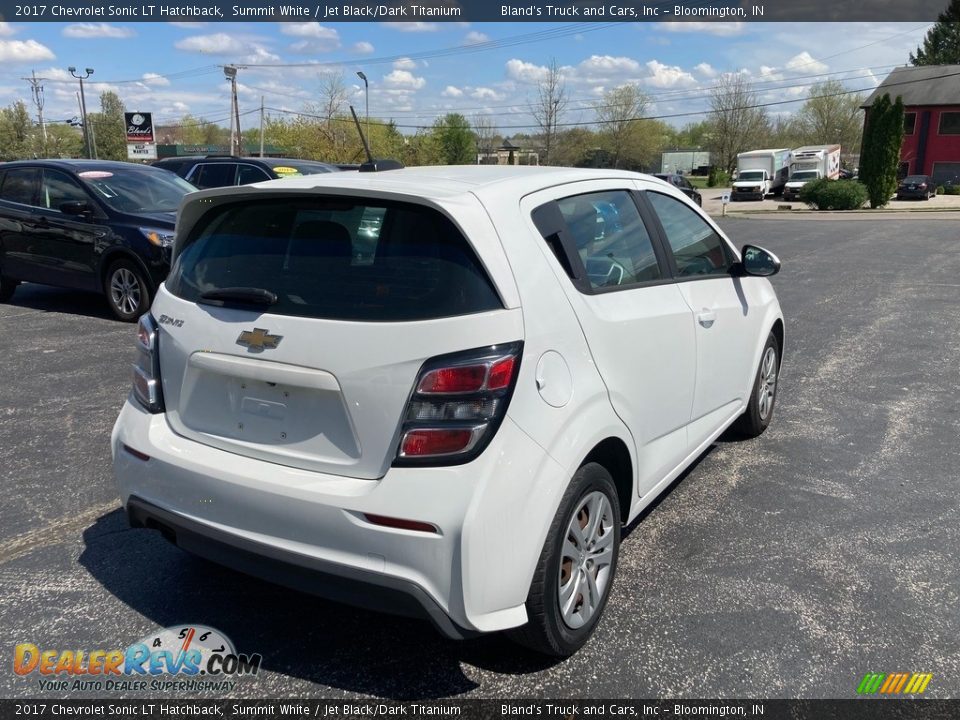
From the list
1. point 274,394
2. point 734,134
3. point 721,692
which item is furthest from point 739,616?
point 734,134

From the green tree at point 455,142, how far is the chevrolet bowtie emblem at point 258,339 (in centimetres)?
7076

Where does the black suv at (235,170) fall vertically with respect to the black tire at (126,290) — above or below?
above

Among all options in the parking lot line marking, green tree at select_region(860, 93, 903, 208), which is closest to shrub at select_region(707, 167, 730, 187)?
green tree at select_region(860, 93, 903, 208)

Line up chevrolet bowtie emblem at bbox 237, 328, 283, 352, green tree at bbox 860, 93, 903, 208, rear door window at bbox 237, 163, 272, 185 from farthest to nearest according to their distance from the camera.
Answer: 1. green tree at bbox 860, 93, 903, 208
2. rear door window at bbox 237, 163, 272, 185
3. chevrolet bowtie emblem at bbox 237, 328, 283, 352

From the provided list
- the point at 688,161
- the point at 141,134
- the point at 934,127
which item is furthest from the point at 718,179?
the point at 141,134

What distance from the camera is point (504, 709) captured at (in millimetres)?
2480

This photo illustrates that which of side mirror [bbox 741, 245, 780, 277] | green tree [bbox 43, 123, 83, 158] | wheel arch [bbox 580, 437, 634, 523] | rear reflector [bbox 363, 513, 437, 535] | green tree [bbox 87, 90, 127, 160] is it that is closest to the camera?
rear reflector [bbox 363, 513, 437, 535]

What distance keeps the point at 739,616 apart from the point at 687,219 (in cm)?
204

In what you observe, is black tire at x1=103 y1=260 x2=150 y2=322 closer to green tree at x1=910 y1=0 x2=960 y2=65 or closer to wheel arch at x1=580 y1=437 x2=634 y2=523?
wheel arch at x1=580 y1=437 x2=634 y2=523

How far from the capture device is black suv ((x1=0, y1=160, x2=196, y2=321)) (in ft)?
26.8

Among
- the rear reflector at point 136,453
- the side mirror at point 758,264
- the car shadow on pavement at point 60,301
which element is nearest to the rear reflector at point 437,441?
the rear reflector at point 136,453

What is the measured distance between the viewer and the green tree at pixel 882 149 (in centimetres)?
3186

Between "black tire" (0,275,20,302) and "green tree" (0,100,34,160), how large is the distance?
2595 inches

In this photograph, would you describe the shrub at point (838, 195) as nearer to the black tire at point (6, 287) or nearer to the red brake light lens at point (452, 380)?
the black tire at point (6, 287)
